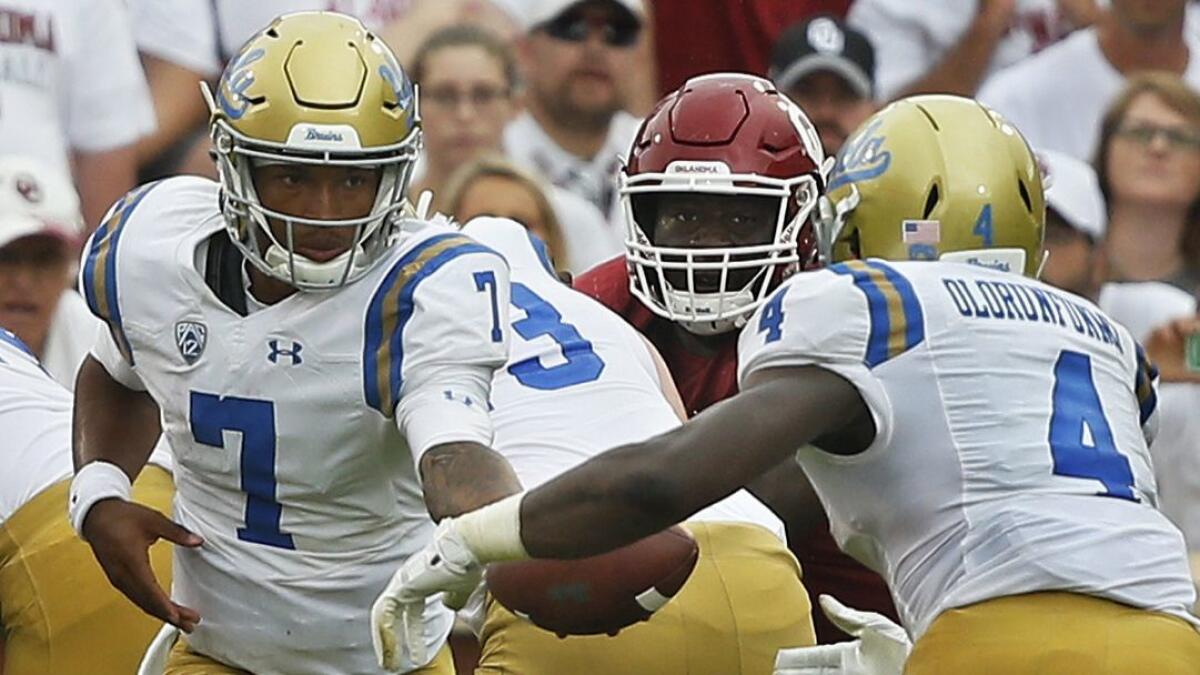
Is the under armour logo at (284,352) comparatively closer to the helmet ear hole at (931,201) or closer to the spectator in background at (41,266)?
the helmet ear hole at (931,201)

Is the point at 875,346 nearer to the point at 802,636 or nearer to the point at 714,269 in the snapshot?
the point at 802,636

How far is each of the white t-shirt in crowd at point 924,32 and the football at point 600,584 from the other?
178 inches

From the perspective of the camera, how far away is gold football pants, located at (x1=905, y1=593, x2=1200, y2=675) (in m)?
3.22

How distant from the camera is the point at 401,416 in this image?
3.65 metres

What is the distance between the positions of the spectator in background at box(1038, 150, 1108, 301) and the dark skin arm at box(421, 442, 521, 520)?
423 cm

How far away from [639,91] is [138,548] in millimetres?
4047

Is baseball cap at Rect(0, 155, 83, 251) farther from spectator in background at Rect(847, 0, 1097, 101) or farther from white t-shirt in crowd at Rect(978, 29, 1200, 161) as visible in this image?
white t-shirt in crowd at Rect(978, 29, 1200, 161)

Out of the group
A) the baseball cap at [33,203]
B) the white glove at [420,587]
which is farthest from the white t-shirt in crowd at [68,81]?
the white glove at [420,587]

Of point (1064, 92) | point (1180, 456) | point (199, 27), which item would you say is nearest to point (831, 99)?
point (1064, 92)

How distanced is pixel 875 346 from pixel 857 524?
1.04 ft

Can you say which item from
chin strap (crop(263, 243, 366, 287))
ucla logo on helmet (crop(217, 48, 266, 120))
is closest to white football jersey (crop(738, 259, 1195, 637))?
chin strap (crop(263, 243, 366, 287))

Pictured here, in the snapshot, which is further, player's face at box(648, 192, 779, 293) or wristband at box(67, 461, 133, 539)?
player's face at box(648, 192, 779, 293)

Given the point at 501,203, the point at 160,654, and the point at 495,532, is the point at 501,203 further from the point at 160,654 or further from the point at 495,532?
the point at 495,532

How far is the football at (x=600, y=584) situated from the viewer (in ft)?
11.2
